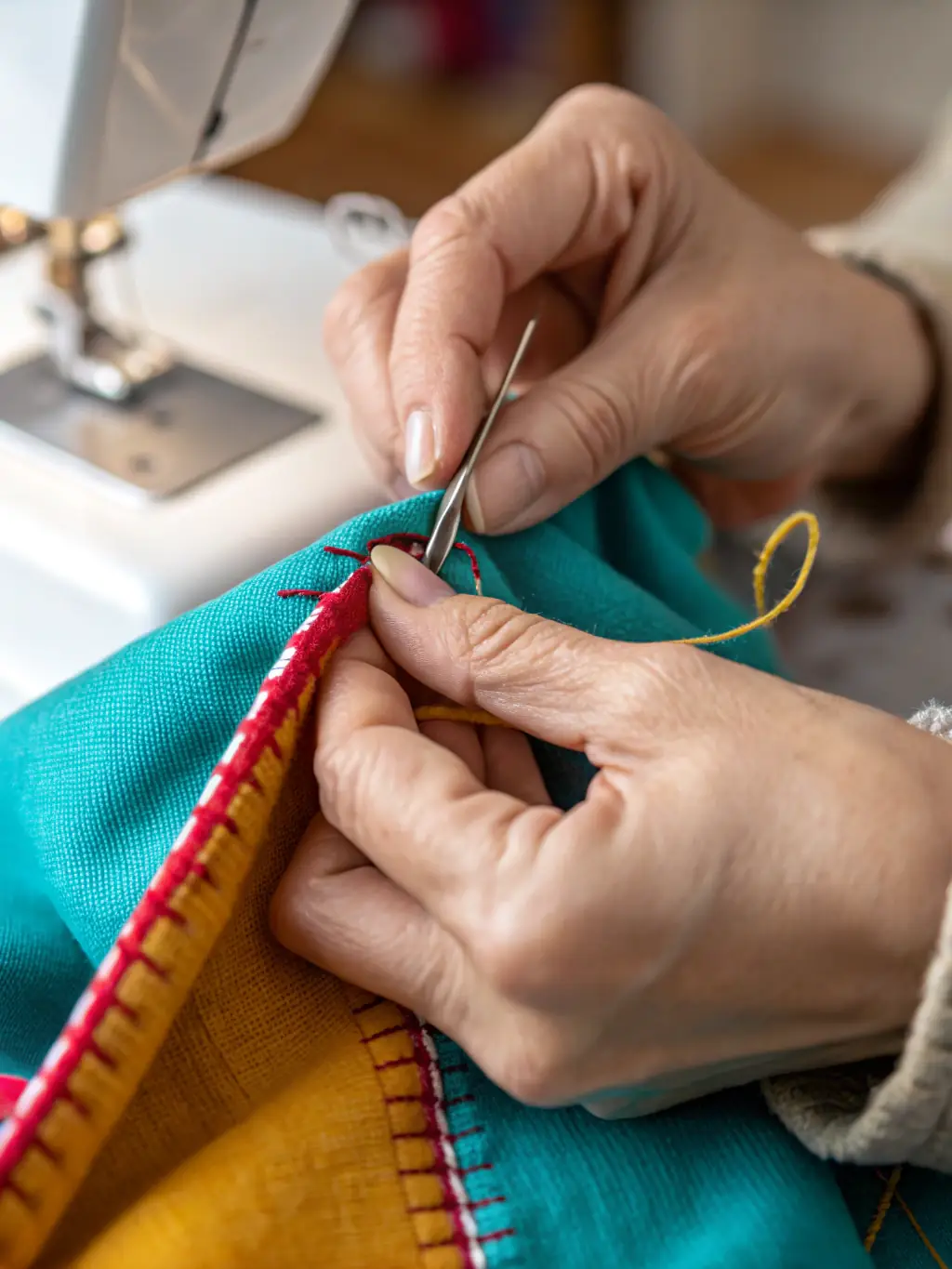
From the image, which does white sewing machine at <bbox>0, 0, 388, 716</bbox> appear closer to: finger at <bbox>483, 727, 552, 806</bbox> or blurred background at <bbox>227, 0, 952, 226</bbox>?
finger at <bbox>483, 727, 552, 806</bbox>

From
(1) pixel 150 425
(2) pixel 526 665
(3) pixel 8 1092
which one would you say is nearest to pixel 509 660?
(2) pixel 526 665

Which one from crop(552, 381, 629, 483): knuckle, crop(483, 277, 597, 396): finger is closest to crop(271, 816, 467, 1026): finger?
crop(552, 381, 629, 483): knuckle

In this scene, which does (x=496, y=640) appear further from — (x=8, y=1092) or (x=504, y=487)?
(x=8, y=1092)

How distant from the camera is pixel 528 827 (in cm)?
38

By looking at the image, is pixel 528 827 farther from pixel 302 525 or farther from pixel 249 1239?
pixel 302 525

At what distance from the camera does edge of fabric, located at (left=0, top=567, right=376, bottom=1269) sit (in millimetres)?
353

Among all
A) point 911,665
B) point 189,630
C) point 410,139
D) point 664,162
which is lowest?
point 410,139

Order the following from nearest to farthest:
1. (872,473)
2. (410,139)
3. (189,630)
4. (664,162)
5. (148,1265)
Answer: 1. (148,1265)
2. (189,630)
3. (664,162)
4. (872,473)
5. (410,139)

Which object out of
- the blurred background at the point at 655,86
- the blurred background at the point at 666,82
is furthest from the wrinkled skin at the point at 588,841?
the blurred background at the point at 666,82

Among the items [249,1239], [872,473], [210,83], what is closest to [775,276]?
[872,473]

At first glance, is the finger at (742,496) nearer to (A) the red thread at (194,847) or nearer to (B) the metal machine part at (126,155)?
(B) the metal machine part at (126,155)

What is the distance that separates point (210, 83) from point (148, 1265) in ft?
2.13

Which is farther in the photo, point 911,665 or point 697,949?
point 911,665

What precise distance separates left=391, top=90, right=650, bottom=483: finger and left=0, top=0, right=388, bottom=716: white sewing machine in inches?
7.5
